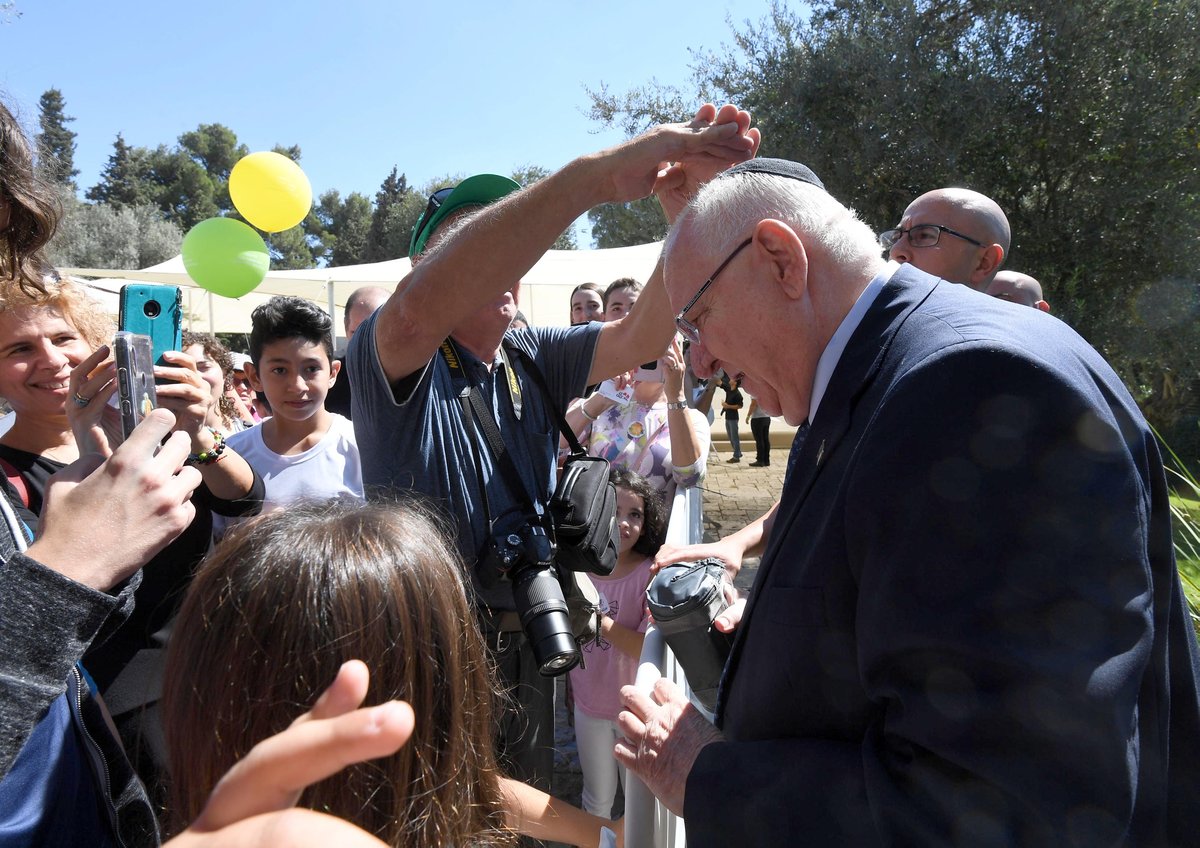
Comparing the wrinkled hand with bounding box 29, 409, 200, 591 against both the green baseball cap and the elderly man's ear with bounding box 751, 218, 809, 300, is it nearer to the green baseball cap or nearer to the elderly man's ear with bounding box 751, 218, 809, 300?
the elderly man's ear with bounding box 751, 218, 809, 300

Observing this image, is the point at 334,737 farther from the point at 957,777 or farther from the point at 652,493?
the point at 652,493

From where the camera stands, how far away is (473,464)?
83.0 inches

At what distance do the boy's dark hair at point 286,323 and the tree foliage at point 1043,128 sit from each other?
25.3 feet

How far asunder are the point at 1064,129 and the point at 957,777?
33.2 ft

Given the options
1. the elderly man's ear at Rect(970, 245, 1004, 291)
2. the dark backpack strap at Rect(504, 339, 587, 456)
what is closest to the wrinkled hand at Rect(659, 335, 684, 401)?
the elderly man's ear at Rect(970, 245, 1004, 291)

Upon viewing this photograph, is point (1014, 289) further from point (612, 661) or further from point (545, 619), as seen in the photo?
point (545, 619)

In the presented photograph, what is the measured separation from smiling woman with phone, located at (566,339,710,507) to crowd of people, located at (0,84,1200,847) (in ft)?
7.69

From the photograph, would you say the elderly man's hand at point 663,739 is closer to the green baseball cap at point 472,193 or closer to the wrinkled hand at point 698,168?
the wrinkled hand at point 698,168

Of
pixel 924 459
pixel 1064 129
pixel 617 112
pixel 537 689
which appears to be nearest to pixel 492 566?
pixel 537 689

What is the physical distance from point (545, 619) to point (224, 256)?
17.9 ft

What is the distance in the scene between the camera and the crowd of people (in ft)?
3.20

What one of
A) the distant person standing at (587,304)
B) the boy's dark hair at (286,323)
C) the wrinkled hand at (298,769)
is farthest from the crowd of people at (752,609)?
the distant person standing at (587,304)

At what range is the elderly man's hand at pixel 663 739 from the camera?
1382 millimetres

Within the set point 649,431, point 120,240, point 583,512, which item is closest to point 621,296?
point 649,431
